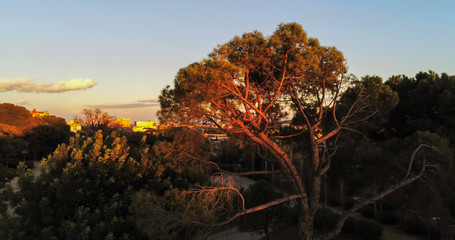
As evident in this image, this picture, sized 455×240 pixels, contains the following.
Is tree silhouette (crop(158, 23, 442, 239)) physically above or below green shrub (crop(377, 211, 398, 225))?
above

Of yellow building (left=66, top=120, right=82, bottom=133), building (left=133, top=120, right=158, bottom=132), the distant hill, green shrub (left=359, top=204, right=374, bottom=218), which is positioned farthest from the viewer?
yellow building (left=66, top=120, right=82, bottom=133)

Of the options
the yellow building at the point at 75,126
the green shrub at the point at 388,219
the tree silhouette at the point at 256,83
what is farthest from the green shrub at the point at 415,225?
the yellow building at the point at 75,126

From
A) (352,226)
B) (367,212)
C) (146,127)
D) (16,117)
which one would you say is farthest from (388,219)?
(16,117)

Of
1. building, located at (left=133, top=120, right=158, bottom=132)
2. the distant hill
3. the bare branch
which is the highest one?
the distant hill

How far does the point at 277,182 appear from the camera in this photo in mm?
23594

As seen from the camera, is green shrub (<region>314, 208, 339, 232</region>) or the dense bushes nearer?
the dense bushes

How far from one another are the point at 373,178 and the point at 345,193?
6.56 m

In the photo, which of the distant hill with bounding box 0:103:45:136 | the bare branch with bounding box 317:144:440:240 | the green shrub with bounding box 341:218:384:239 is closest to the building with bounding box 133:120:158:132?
the bare branch with bounding box 317:144:440:240

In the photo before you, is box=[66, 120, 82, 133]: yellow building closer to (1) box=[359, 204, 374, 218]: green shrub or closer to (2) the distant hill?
(2) the distant hill

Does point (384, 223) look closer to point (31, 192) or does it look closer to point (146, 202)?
point (146, 202)

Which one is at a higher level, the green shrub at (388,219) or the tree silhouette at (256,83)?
the tree silhouette at (256,83)

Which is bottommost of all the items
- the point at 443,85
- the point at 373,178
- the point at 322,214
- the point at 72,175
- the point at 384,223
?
the point at 384,223

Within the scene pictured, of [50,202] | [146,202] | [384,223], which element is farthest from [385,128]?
[50,202]

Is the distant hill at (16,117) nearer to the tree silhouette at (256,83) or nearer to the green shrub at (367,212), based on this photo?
the green shrub at (367,212)
